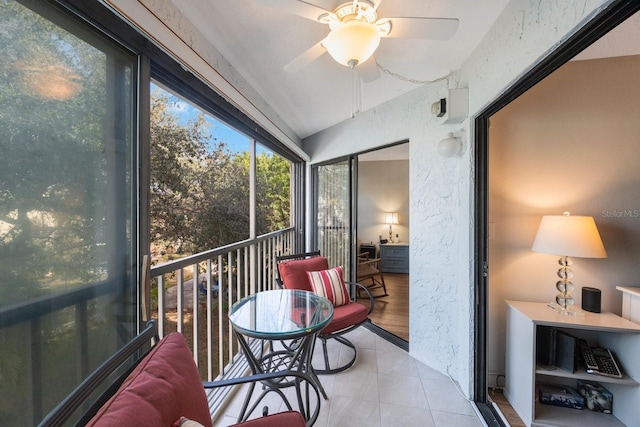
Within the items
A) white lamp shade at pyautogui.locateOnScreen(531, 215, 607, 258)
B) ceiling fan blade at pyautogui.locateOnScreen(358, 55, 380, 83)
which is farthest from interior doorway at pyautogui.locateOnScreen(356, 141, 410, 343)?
ceiling fan blade at pyautogui.locateOnScreen(358, 55, 380, 83)

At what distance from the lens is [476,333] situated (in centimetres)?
177

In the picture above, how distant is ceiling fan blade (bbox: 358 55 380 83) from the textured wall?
672 millimetres

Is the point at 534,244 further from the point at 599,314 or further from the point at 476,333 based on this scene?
the point at 476,333

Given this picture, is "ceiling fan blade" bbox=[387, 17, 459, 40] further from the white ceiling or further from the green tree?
the green tree

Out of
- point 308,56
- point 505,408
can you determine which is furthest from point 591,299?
point 308,56

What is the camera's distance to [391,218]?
18.0ft

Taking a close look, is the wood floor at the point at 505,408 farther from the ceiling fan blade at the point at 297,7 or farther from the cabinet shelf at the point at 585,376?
the ceiling fan blade at the point at 297,7

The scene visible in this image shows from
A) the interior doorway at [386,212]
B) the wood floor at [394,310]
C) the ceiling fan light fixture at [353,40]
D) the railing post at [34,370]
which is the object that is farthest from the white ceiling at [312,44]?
the interior doorway at [386,212]

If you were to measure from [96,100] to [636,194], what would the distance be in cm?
308

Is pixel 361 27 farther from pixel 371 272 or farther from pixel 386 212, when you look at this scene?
pixel 386 212

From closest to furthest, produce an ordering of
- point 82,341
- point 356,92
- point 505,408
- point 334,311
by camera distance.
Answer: point 82,341, point 505,408, point 334,311, point 356,92

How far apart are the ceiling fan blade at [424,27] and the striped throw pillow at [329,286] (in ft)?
6.12

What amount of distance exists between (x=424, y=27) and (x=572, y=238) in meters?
1.60

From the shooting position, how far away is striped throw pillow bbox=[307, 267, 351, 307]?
2.32 metres
